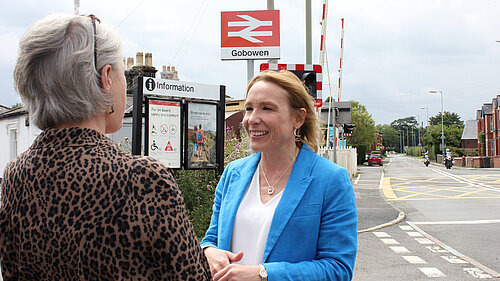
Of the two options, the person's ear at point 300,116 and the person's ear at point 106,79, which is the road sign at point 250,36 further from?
the person's ear at point 106,79

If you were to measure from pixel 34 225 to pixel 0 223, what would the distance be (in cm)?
17

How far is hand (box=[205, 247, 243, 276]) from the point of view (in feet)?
6.42

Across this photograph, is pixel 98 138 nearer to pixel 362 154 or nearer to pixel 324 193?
pixel 324 193

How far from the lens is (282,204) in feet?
6.95

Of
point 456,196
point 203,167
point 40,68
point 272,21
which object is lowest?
point 456,196

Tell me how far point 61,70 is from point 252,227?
1242 mm

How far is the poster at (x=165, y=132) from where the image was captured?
6.87 metres

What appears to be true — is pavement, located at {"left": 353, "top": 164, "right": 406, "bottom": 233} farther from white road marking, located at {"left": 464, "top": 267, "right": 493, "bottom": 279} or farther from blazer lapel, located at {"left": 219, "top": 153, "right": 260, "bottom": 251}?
blazer lapel, located at {"left": 219, "top": 153, "right": 260, "bottom": 251}

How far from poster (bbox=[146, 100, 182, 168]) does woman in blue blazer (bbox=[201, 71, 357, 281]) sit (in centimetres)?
448

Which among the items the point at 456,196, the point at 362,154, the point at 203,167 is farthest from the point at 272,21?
the point at 362,154

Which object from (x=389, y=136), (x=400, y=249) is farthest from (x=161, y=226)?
(x=389, y=136)

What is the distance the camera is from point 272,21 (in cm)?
623

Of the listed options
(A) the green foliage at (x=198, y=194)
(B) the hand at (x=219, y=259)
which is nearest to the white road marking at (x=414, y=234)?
(A) the green foliage at (x=198, y=194)

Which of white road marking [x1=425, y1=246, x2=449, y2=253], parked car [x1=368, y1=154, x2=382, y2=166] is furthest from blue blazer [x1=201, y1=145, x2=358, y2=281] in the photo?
parked car [x1=368, y1=154, x2=382, y2=166]
